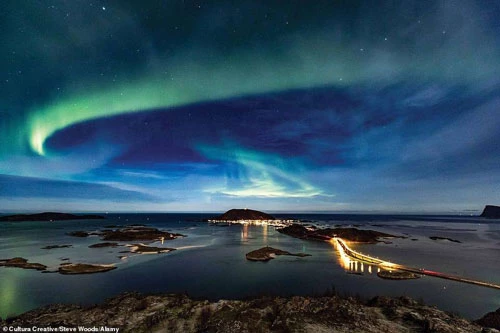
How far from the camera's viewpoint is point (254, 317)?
2225 centimetres

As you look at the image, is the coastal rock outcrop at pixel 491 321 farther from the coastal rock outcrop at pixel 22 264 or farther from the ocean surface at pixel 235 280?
the coastal rock outcrop at pixel 22 264

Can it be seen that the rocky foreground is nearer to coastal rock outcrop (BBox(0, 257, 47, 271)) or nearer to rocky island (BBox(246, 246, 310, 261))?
coastal rock outcrop (BBox(0, 257, 47, 271))

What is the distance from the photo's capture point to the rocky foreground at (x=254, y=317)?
68.1 ft

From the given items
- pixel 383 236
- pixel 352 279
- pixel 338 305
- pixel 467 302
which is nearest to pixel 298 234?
pixel 383 236

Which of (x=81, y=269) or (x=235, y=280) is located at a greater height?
(x=81, y=269)

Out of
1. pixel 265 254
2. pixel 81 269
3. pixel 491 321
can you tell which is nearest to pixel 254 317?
pixel 491 321

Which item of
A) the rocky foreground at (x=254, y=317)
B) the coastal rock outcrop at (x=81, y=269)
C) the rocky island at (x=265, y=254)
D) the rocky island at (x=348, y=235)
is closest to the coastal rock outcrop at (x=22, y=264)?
the coastal rock outcrop at (x=81, y=269)

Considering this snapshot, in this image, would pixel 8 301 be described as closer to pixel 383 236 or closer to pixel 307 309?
pixel 307 309

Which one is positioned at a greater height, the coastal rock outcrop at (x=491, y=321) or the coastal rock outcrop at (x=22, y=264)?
the coastal rock outcrop at (x=491, y=321)

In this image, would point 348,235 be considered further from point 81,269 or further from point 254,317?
point 81,269

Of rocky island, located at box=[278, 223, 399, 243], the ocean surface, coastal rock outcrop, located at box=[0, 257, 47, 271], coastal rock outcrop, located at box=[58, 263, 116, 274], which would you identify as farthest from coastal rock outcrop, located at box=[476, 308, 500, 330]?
rocky island, located at box=[278, 223, 399, 243]

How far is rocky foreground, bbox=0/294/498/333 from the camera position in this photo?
2077cm

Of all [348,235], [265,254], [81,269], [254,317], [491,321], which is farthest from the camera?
[348,235]

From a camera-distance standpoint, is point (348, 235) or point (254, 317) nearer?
point (254, 317)
